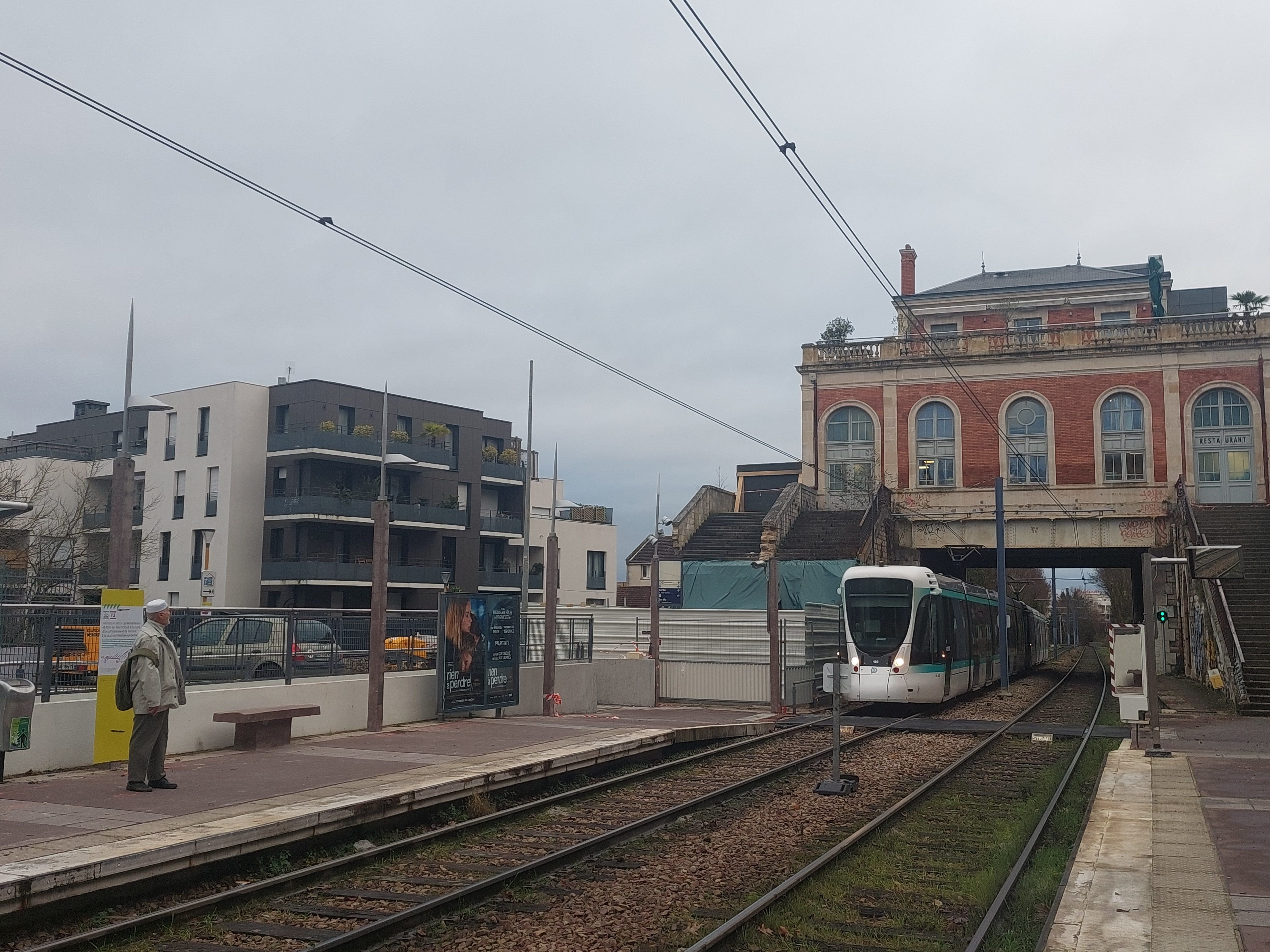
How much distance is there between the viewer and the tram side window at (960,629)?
26109 millimetres

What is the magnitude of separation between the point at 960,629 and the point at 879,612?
3.69 m

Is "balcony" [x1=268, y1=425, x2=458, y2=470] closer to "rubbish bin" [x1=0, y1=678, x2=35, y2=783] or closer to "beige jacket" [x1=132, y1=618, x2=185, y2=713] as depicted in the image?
"beige jacket" [x1=132, y1=618, x2=185, y2=713]

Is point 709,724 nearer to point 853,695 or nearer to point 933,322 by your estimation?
point 853,695

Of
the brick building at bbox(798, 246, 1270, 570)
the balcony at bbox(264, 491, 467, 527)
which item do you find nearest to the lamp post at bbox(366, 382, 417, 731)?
the brick building at bbox(798, 246, 1270, 570)

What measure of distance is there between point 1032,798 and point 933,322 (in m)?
51.8

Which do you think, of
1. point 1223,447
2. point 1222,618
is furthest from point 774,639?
point 1223,447

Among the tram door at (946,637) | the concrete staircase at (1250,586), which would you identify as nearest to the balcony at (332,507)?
the tram door at (946,637)

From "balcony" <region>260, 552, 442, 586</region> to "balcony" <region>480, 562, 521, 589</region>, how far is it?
235 inches

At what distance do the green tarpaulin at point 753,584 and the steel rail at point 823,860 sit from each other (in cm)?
1968

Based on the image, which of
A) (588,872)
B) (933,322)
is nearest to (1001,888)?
(588,872)

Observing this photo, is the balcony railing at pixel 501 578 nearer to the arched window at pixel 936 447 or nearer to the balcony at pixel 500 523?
the balcony at pixel 500 523

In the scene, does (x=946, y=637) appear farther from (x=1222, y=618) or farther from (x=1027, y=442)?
(x=1027, y=442)

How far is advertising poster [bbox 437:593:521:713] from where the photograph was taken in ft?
60.5

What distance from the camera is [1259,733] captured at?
801 inches
